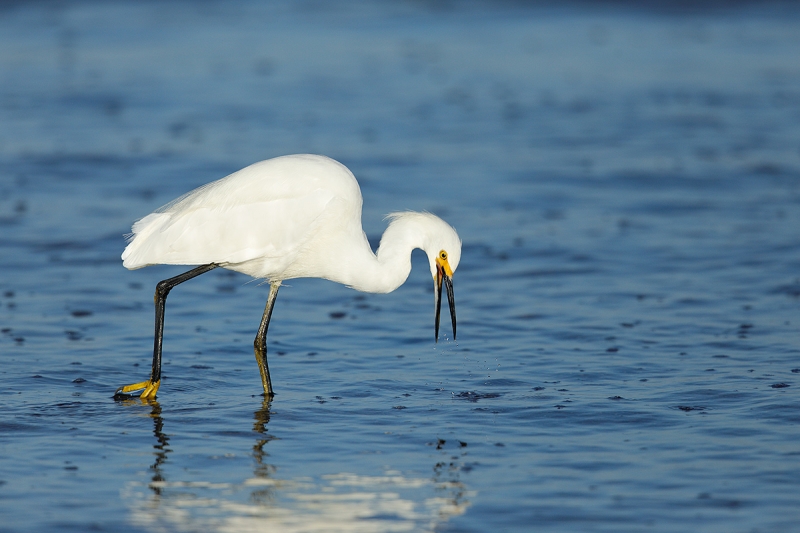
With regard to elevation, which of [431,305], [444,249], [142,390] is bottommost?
[142,390]

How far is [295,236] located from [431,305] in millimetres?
2338

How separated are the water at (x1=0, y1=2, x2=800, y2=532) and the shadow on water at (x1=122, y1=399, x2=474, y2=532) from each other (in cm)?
2

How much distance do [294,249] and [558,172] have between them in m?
7.04

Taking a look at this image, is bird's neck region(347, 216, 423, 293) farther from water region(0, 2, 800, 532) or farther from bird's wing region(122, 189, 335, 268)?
water region(0, 2, 800, 532)

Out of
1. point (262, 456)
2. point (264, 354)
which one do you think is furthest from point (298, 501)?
point (264, 354)

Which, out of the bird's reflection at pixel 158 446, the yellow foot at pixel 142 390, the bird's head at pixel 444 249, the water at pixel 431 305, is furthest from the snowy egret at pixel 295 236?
the water at pixel 431 305

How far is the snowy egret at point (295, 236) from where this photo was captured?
705 cm

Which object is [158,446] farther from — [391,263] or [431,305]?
[431,305]

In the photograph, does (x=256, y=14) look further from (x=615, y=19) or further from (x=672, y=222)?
(x=672, y=222)

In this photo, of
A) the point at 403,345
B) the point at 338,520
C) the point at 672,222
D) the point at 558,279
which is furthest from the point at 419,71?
the point at 338,520

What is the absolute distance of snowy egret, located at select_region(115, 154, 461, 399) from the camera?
705 cm

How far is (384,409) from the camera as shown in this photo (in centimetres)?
664

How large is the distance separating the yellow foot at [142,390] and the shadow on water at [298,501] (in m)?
0.99

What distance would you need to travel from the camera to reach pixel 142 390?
6844mm
